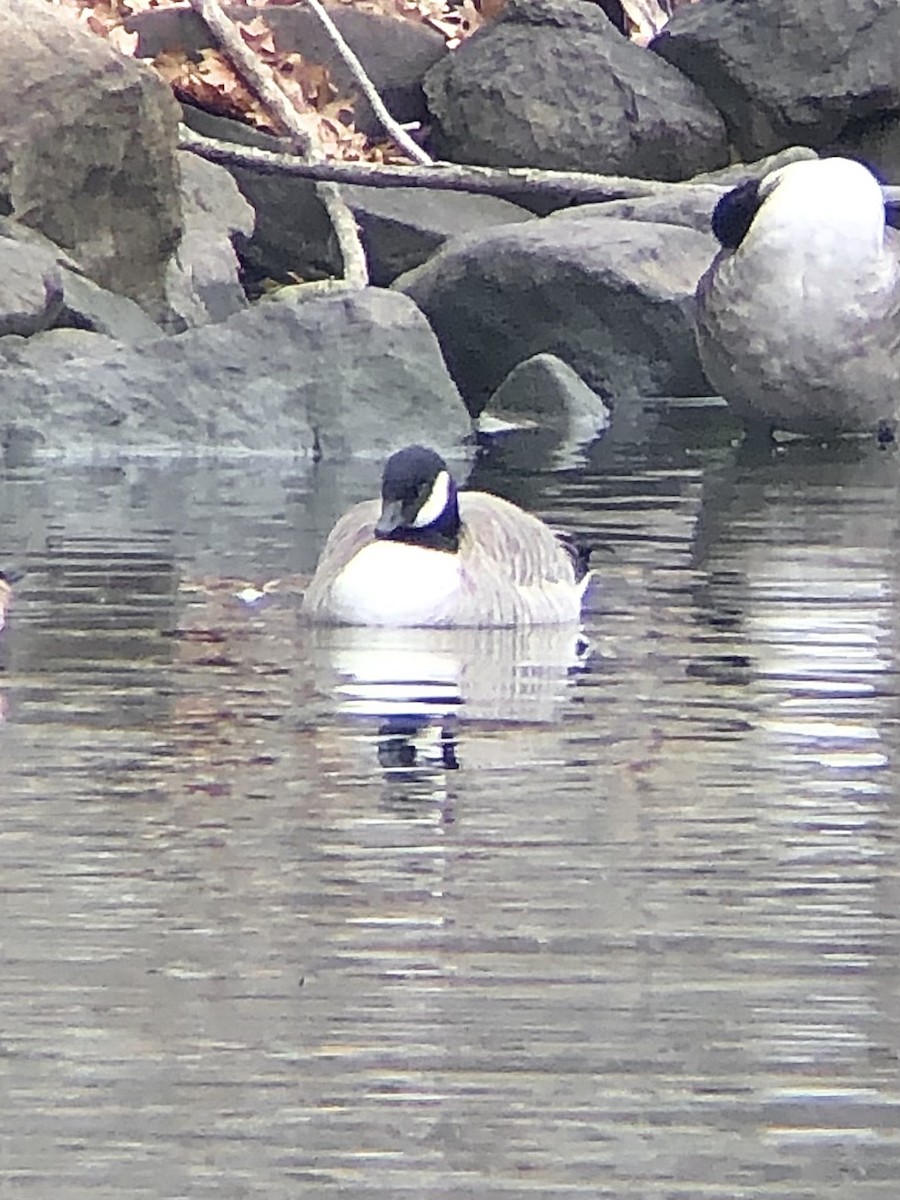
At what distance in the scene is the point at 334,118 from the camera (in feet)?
62.3

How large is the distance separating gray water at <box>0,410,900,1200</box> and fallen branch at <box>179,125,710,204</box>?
7.42 metres

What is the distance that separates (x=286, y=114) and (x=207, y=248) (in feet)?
4.81

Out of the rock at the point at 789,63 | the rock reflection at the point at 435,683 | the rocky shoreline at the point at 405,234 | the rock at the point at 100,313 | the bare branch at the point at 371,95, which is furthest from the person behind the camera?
the rock at the point at 789,63

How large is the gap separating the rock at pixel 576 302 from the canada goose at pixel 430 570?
270 inches

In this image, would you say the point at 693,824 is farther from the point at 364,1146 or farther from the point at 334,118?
the point at 334,118

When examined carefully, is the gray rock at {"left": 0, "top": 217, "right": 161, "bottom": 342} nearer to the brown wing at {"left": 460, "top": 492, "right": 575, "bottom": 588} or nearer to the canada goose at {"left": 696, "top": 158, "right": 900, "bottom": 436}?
the canada goose at {"left": 696, "top": 158, "right": 900, "bottom": 436}

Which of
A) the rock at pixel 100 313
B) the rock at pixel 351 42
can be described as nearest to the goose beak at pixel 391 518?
the rock at pixel 100 313

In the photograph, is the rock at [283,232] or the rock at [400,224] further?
the rock at [283,232]

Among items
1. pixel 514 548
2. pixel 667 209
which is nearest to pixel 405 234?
pixel 667 209

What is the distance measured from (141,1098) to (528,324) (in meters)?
11.5

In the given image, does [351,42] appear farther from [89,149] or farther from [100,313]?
[100,313]

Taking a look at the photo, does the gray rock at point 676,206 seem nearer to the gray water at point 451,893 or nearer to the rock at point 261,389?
the rock at point 261,389

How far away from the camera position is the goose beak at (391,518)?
8141 millimetres

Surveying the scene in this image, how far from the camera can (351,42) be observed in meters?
19.6
